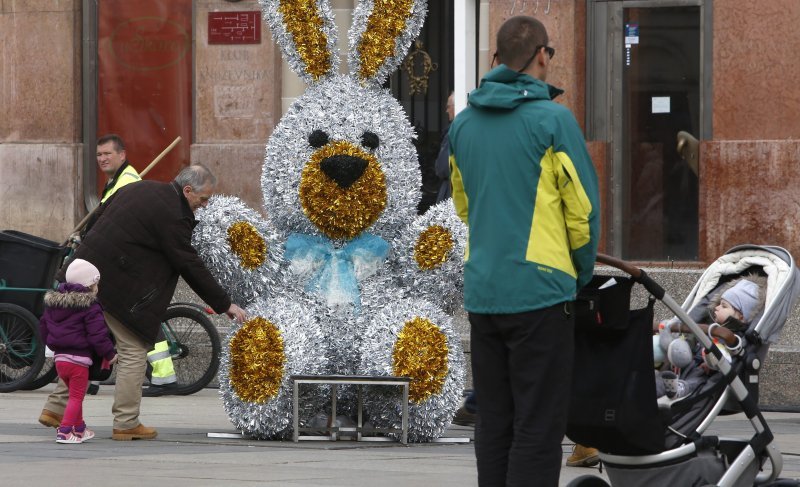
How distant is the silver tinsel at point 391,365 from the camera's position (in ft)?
31.0

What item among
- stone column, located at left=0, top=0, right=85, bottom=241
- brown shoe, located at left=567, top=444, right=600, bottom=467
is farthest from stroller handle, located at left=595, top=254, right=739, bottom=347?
stone column, located at left=0, top=0, right=85, bottom=241

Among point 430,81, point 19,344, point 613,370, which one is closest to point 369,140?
point 613,370

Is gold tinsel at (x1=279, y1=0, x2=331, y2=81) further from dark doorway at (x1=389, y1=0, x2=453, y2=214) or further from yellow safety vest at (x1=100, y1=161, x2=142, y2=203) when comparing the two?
dark doorway at (x1=389, y1=0, x2=453, y2=214)

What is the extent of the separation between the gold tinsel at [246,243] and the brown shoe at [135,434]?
115 cm

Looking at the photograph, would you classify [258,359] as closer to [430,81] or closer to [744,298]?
[744,298]

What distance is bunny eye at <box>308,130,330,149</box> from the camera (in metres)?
9.55

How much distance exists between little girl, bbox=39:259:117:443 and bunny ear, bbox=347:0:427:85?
6.05ft

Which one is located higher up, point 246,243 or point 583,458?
point 246,243

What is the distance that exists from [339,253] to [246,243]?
1.69 ft

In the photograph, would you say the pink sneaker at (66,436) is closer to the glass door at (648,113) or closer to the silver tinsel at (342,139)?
the silver tinsel at (342,139)

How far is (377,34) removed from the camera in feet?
32.3

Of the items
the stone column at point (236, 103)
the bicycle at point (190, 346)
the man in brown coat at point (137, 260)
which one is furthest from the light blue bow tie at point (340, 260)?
the stone column at point (236, 103)

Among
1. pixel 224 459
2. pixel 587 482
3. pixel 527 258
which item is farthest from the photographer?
pixel 224 459

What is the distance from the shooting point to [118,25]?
16.5 meters
